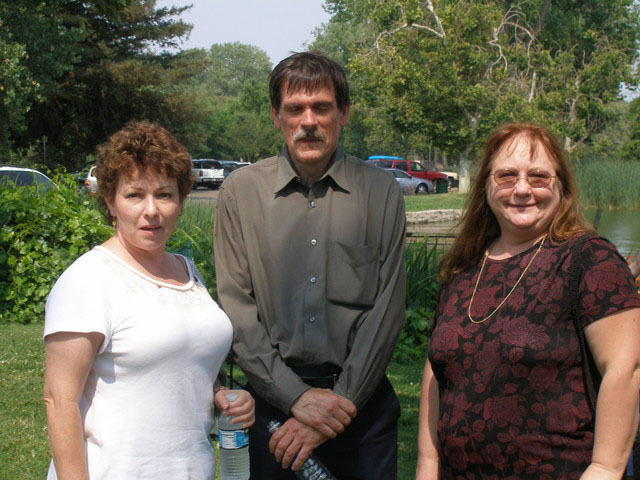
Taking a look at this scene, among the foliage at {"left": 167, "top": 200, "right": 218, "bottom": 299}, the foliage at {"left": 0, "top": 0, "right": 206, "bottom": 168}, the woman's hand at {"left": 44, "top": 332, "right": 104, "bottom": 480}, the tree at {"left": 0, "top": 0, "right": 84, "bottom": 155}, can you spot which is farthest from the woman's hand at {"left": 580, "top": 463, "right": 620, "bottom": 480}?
the foliage at {"left": 0, "top": 0, "right": 206, "bottom": 168}

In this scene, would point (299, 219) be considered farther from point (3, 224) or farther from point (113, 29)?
point (113, 29)

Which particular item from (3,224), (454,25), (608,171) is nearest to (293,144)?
(3,224)

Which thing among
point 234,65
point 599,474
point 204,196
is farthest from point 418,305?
point 234,65

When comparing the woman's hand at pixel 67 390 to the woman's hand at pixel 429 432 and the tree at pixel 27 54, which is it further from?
the tree at pixel 27 54

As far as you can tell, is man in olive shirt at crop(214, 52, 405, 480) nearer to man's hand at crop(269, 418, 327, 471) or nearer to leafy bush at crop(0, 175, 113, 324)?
man's hand at crop(269, 418, 327, 471)

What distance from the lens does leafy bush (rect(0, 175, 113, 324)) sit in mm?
8156

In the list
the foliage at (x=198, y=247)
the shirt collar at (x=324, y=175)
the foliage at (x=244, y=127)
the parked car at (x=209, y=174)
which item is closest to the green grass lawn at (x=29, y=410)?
the foliage at (x=198, y=247)

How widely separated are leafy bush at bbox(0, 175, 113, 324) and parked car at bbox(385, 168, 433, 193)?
91.8 feet

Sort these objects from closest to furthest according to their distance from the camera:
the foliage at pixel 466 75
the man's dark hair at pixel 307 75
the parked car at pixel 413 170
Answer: the man's dark hair at pixel 307 75, the foliage at pixel 466 75, the parked car at pixel 413 170

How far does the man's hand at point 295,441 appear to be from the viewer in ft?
8.83

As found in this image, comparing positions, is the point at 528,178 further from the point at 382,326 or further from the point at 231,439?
the point at 231,439

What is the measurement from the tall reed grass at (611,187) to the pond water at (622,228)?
1.35ft

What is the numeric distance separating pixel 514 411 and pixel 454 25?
29.5 meters

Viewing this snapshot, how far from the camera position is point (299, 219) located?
9.64 ft
